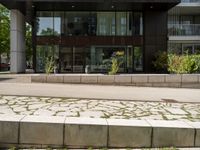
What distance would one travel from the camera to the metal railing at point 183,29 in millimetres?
36562

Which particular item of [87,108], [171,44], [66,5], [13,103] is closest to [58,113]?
[87,108]

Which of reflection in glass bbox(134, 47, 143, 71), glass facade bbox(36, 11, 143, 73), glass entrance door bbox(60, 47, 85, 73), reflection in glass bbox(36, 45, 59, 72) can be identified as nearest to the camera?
reflection in glass bbox(36, 45, 59, 72)

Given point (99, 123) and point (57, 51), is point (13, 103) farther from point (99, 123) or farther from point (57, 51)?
point (57, 51)

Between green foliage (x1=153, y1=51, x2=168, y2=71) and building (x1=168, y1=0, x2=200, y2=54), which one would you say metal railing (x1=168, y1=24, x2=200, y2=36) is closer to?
building (x1=168, y1=0, x2=200, y2=54)

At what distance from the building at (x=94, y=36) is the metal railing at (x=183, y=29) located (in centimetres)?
700

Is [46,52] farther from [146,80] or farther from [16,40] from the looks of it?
[146,80]

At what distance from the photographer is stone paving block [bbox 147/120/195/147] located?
6.56 m

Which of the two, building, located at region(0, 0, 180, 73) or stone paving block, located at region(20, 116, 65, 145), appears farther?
building, located at region(0, 0, 180, 73)

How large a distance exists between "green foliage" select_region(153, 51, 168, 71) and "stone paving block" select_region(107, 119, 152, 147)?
65.1 feet

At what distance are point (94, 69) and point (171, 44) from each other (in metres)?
12.0

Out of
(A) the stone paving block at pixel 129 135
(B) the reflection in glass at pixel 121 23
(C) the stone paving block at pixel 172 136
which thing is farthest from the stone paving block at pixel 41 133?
(B) the reflection in glass at pixel 121 23

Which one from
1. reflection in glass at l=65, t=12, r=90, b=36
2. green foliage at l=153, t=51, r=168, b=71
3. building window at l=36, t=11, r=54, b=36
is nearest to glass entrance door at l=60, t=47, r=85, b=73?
reflection in glass at l=65, t=12, r=90, b=36

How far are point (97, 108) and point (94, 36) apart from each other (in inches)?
811

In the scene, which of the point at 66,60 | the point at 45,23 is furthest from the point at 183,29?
the point at 45,23
